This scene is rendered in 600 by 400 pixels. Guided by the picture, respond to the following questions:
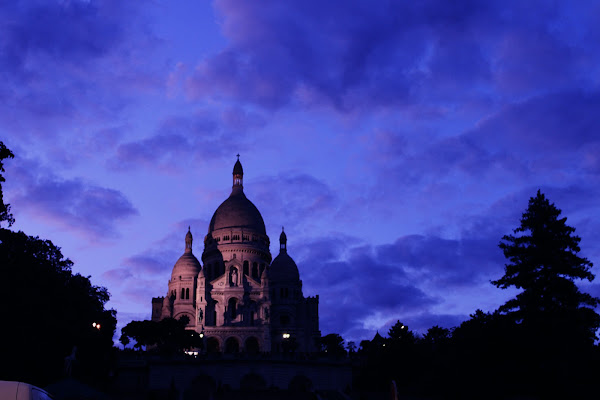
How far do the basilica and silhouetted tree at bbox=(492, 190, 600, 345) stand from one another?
51.4 m

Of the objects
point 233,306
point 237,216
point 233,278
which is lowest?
point 233,306

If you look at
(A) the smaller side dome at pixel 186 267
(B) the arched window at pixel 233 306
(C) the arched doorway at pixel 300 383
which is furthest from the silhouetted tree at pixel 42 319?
(A) the smaller side dome at pixel 186 267

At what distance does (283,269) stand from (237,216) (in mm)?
14968

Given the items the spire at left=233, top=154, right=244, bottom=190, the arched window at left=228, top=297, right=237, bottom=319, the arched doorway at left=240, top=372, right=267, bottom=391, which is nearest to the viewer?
the arched doorway at left=240, top=372, right=267, bottom=391

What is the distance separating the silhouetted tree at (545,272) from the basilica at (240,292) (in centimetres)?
5143

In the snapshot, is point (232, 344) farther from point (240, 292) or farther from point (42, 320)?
point (42, 320)

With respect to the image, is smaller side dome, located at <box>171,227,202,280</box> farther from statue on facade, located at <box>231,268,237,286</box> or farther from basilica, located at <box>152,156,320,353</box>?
statue on facade, located at <box>231,268,237,286</box>

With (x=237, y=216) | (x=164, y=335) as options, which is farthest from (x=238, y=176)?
(x=164, y=335)

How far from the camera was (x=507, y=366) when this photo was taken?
42344 mm

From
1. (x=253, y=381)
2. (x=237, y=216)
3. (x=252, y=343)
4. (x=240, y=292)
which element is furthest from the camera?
(x=237, y=216)

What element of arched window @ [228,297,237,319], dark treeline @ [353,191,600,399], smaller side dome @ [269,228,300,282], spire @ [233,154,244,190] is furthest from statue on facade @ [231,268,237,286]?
dark treeline @ [353,191,600,399]

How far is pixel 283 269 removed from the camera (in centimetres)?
11700

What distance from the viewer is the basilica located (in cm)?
10331

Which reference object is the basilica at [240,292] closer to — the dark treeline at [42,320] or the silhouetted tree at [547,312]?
the dark treeline at [42,320]
